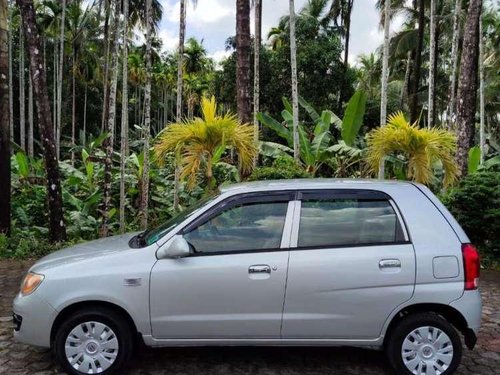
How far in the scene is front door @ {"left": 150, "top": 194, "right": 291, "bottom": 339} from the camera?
400 cm

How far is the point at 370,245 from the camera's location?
161 inches

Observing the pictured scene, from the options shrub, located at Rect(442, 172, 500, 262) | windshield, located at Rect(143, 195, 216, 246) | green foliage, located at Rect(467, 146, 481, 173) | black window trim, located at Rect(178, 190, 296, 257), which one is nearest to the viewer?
black window trim, located at Rect(178, 190, 296, 257)

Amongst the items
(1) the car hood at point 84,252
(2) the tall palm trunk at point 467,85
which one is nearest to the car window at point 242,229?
(1) the car hood at point 84,252

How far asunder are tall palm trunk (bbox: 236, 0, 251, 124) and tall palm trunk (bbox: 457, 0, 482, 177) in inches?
184

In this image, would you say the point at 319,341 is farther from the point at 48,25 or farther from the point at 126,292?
the point at 48,25

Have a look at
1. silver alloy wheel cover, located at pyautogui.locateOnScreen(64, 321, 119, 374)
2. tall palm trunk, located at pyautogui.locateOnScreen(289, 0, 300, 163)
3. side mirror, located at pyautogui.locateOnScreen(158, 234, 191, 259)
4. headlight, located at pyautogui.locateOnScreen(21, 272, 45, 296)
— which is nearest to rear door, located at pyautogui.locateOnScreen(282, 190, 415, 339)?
side mirror, located at pyautogui.locateOnScreen(158, 234, 191, 259)

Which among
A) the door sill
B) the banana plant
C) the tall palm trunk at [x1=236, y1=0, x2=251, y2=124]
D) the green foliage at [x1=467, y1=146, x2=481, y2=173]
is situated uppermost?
the tall palm trunk at [x1=236, y1=0, x2=251, y2=124]

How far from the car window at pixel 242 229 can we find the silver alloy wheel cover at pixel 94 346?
38.2 inches

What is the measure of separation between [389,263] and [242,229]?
1.19 meters

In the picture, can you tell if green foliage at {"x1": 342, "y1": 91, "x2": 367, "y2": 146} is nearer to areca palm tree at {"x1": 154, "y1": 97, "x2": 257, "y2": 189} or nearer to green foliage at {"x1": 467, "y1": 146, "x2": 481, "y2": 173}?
green foliage at {"x1": 467, "y1": 146, "x2": 481, "y2": 173}

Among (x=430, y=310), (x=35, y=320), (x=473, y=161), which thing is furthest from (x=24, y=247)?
(x=473, y=161)

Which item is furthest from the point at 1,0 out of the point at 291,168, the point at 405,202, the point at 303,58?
the point at 303,58

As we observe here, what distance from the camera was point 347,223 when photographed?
4211 millimetres

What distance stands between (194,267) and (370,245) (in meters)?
1.41
